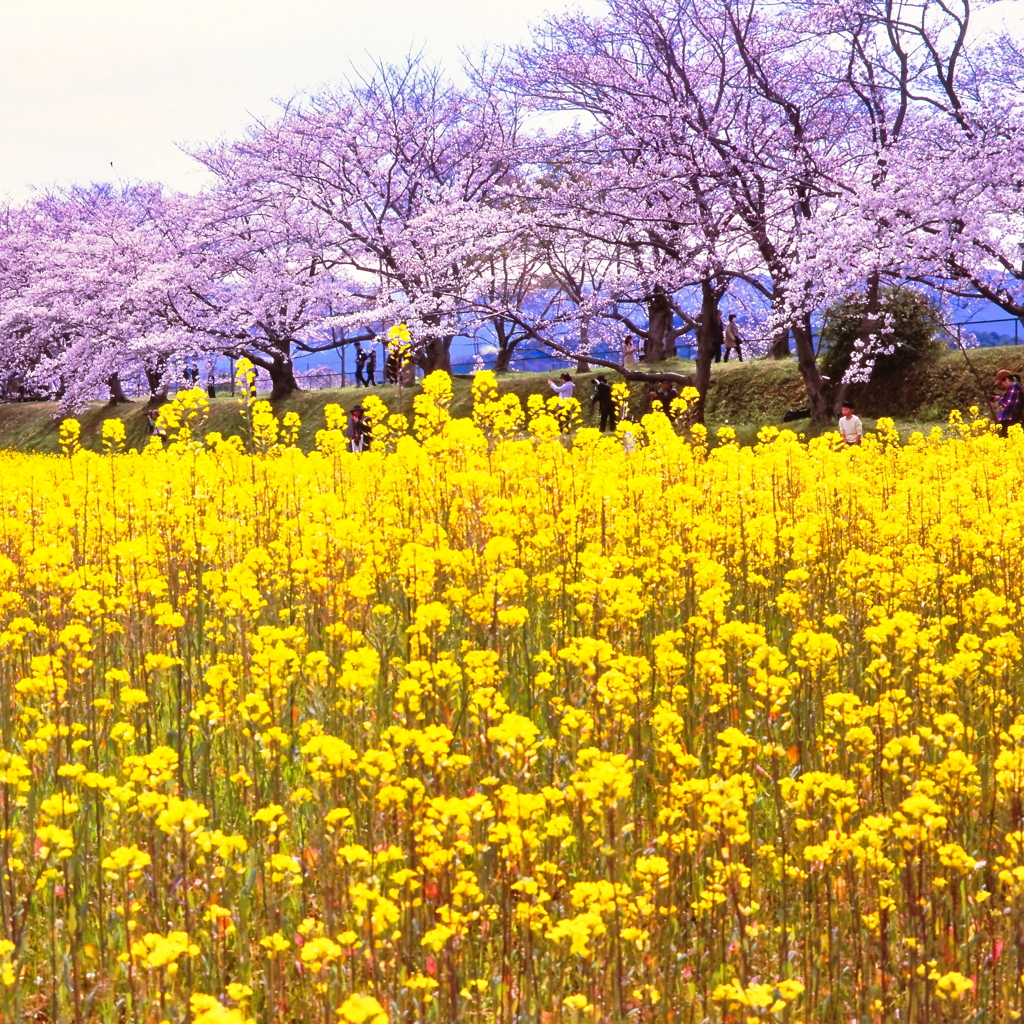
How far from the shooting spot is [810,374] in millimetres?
22172

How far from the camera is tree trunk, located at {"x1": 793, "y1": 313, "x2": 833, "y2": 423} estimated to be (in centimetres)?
2181

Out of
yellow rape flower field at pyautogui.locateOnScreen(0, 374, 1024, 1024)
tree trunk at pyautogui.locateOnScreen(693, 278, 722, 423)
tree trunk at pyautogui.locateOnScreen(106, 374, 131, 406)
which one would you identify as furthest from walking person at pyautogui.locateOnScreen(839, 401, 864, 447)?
tree trunk at pyautogui.locateOnScreen(106, 374, 131, 406)

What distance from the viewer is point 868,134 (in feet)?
76.7

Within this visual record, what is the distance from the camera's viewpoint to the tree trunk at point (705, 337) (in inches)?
906

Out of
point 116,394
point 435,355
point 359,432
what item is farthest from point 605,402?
point 116,394

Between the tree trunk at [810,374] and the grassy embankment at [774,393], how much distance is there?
18.4 inches

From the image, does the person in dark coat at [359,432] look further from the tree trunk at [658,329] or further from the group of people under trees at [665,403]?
the tree trunk at [658,329]

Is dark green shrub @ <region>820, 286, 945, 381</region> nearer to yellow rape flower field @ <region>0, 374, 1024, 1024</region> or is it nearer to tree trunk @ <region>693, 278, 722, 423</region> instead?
tree trunk @ <region>693, 278, 722, 423</region>

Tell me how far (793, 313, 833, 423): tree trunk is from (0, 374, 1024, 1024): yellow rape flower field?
49.6 feet

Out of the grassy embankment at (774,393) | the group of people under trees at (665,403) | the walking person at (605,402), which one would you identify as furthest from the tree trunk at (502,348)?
the walking person at (605,402)

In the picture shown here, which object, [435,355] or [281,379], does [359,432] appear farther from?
[281,379]

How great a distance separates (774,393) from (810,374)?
15.2ft

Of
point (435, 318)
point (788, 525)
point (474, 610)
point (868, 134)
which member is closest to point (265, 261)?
point (435, 318)

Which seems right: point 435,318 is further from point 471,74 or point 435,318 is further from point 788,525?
point 788,525
